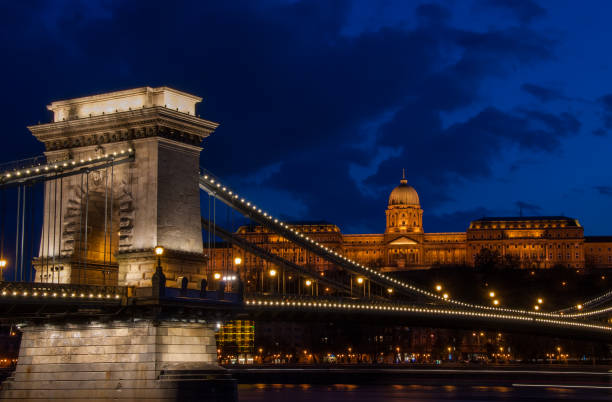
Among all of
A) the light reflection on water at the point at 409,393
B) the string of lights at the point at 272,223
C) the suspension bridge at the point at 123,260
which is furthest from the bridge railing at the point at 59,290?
→ the light reflection on water at the point at 409,393

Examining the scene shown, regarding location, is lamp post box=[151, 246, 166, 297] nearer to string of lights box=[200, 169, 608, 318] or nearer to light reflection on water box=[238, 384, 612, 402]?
string of lights box=[200, 169, 608, 318]

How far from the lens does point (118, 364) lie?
1790 inches

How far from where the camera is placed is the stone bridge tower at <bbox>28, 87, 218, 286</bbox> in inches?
1919

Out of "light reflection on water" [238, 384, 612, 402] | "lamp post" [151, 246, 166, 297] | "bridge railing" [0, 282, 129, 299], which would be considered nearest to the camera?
"bridge railing" [0, 282, 129, 299]

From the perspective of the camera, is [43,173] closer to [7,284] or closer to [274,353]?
[7,284]

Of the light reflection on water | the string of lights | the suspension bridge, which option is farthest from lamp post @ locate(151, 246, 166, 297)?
the light reflection on water

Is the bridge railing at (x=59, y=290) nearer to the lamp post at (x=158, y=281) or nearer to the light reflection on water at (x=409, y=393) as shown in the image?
the lamp post at (x=158, y=281)

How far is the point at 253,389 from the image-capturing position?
8612 centimetres

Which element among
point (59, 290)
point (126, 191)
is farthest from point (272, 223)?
point (59, 290)

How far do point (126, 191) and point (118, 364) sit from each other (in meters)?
8.74

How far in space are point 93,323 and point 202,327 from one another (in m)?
5.20

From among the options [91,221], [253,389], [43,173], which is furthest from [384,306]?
[43,173]

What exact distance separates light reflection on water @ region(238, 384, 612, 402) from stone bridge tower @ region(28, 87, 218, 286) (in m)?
23.2

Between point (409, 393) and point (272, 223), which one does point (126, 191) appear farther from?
point (409, 393)
